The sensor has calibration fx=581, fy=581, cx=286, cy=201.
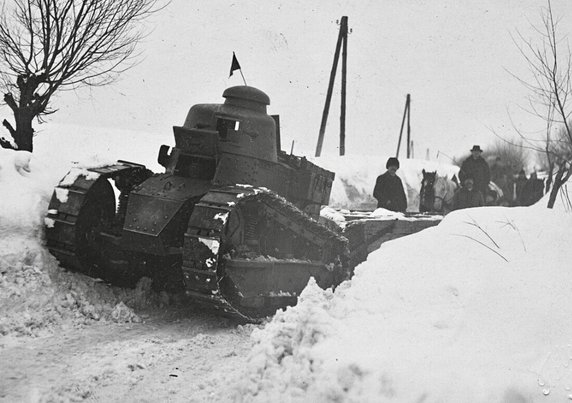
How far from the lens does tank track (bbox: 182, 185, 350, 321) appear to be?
5398mm

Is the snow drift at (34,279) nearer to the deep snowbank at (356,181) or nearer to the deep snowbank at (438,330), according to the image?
the deep snowbank at (438,330)

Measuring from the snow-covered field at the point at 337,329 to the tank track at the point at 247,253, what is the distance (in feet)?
1.33

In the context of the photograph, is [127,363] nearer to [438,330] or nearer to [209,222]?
[209,222]

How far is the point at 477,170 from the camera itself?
13.9 metres

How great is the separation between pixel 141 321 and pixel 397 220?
19.3 feet

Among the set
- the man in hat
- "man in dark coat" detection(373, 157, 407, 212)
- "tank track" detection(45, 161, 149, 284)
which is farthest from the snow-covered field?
the man in hat

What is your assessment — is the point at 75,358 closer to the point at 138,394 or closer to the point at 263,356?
the point at 138,394

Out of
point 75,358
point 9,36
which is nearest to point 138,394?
point 75,358

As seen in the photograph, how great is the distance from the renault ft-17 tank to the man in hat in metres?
7.14

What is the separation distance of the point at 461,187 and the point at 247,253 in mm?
8813

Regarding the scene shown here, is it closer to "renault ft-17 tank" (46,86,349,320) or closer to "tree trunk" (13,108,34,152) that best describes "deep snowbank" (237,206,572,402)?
"renault ft-17 tank" (46,86,349,320)

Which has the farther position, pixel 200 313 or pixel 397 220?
pixel 397 220

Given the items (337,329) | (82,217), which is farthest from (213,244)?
(337,329)

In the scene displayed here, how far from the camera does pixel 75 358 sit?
4539 mm
